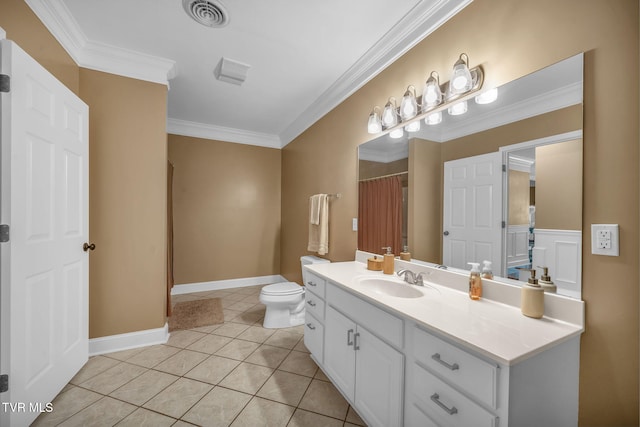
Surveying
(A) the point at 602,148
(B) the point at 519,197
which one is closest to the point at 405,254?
(B) the point at 519,197

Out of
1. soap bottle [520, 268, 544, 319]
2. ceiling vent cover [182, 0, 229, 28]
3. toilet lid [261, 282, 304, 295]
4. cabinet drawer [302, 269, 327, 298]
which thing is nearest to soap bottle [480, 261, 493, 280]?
soap bottle [520, 268, 544, 319]

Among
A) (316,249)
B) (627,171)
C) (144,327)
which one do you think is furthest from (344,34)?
(144,327)

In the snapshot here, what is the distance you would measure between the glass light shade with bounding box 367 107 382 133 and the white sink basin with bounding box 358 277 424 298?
112cm

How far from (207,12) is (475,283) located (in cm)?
226

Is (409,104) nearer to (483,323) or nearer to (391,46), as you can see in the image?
(391,46)

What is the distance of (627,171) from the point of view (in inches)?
35.2

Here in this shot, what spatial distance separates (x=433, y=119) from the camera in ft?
5.30

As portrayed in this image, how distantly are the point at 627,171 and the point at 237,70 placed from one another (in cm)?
258

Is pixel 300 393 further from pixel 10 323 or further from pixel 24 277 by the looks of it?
pixel 24 277

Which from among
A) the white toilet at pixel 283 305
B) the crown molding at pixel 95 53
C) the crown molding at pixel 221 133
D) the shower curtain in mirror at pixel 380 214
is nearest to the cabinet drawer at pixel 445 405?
the shower curtain in mirror at pixel 380 214

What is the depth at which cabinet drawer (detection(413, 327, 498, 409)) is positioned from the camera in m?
0.79

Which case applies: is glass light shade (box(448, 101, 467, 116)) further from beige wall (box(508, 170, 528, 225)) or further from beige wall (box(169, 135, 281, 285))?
beige wall (box(169, 135, 281, 285))

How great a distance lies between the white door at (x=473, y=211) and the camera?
131cm

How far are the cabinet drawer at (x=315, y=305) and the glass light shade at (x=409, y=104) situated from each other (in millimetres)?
1375
